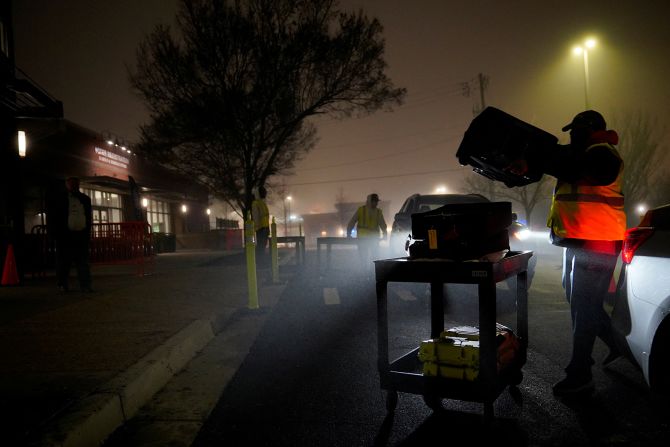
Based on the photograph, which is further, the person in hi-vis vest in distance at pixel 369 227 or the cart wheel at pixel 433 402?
the person in hi-vis vest in distance at pixel 369 227

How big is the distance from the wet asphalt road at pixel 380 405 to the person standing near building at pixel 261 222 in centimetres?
631

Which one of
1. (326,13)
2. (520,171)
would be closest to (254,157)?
(326,13)

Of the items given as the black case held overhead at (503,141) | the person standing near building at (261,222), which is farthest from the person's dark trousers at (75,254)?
the black case held overhead at (503,141)

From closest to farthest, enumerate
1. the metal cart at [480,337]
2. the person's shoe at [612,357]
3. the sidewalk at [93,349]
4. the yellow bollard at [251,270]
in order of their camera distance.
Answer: the sidewalk at [93,349], the metal cart at [480,337], the person's shoe at [612,357], the yellow bollard at [251,270]

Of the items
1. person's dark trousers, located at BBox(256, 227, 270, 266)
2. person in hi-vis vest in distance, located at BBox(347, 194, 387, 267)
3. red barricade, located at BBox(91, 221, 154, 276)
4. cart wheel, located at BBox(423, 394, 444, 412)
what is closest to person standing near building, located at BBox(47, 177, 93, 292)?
red barricade, located at BBox(91, 221, 154, 276)

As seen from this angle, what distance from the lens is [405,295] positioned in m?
8.13

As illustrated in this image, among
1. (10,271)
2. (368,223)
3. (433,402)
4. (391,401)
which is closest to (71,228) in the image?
(10,271)

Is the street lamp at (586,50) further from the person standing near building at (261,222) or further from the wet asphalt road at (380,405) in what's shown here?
the wet asphalt road at (380,405)

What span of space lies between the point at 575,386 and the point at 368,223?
7253 mm

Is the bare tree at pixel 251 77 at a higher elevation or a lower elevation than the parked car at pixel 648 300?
higher

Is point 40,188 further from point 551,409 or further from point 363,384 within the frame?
point 551,409

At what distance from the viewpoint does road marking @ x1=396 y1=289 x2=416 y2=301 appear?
7.77 m

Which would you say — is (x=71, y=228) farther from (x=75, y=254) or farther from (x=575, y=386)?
(x=575, y=386)

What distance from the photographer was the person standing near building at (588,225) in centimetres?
322
